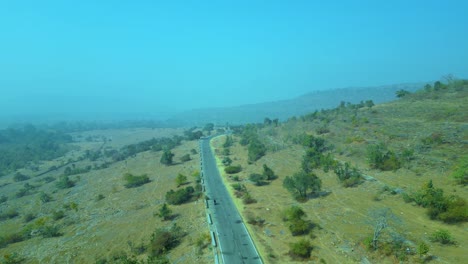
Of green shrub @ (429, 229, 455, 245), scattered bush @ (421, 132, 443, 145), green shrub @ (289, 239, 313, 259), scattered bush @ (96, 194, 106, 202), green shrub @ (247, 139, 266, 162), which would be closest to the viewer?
green shrub @ (429, 229, 455, 245)

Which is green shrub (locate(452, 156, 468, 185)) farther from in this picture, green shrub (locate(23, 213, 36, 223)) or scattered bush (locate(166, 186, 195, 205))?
green shrub (locate(23, 213, 36, 223))

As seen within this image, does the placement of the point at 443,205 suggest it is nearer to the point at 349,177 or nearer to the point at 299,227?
the point at 299,227

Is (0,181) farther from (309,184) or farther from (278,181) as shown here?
(309,184)

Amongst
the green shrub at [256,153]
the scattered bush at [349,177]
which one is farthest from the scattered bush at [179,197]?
the green shrub at [256,153]

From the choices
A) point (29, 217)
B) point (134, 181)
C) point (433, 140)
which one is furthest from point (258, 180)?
point (29, 217)

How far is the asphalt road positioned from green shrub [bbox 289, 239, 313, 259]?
8.38 feet

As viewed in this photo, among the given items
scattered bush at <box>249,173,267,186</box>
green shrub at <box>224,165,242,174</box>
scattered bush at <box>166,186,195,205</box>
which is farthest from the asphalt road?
green shrub at <box>224,165,242,174</box>

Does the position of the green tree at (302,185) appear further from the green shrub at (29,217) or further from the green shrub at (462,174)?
the green shrub at (29,217)

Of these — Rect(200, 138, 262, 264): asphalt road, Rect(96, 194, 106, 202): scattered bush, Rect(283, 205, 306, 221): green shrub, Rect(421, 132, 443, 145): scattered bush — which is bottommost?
Rect(96, 194, 106, 202): scattered bush

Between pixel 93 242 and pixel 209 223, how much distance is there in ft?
40.3

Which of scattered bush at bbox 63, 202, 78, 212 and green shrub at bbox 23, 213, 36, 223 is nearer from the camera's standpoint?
green shrub at bbox 23, 213, 36, 223

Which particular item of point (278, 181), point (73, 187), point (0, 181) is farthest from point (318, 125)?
point (0, 181)

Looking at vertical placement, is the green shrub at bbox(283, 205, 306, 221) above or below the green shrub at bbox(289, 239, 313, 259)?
above

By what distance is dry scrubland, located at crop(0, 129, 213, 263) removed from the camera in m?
30.3
